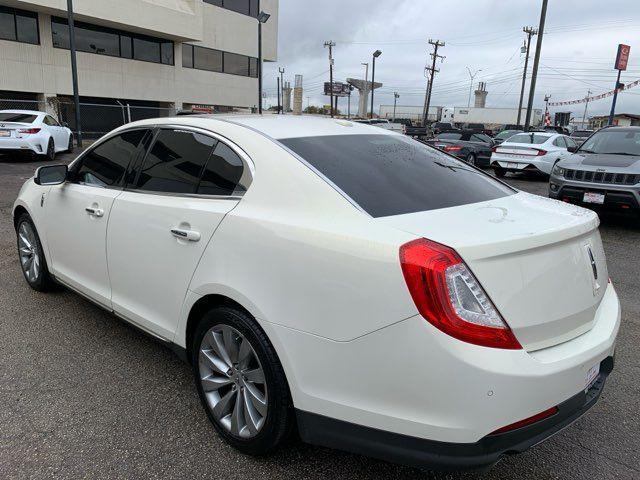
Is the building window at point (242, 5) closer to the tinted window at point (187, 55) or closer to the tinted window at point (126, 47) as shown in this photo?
the tinted window at point (187, 55)

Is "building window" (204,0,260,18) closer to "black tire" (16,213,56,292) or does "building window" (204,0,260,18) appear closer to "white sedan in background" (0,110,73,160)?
"white sedan in background" (0,110,73,160)

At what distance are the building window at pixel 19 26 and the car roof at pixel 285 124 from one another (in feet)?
83.2

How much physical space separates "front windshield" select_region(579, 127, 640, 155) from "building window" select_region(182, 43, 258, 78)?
2803 cm

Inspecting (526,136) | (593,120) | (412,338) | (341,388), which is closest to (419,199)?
(412,338)

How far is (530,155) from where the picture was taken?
44.3 feet

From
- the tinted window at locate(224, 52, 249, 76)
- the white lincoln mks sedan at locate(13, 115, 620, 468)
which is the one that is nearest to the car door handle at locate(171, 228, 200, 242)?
the white lincoln mks sedan at locate(13, 115, 620, 468)

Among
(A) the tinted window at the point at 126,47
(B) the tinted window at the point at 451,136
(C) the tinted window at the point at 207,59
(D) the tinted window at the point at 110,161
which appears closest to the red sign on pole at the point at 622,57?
(B) the tinted window at the point at 451,136

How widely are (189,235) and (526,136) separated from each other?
563 inches

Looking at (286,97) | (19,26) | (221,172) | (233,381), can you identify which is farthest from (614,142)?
(286,97)

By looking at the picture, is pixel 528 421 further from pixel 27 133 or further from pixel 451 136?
pixel 451 136

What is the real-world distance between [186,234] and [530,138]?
14077 millimetres

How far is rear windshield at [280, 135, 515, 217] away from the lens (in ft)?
7.43

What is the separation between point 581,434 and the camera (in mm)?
2688

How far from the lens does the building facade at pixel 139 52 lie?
2388cm
